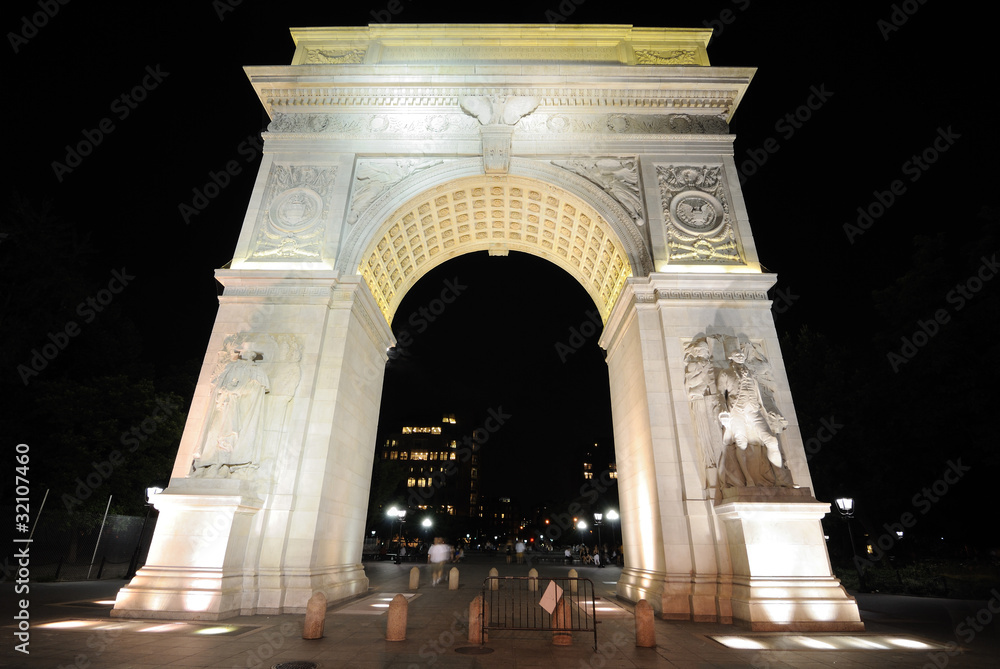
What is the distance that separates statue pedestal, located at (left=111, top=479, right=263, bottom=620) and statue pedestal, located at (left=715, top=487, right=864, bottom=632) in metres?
10.8

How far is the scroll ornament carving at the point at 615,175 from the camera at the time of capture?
16359mm

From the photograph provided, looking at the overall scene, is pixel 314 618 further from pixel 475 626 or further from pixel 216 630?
pixel 475 626

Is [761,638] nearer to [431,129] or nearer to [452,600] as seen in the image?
[452,600]

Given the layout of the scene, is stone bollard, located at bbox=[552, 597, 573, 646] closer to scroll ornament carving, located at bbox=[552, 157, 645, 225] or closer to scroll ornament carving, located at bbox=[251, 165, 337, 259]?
scroll ornament carving, located at bbox=[251, 165, 337, 259]

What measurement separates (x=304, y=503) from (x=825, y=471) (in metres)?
29.0

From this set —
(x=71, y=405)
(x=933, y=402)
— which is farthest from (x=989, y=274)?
(x=71, y=405)

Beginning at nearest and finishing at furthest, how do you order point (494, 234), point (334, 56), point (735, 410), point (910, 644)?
point (910, 644) → point (735, 410) → point (334, 56) → point (494, 234)

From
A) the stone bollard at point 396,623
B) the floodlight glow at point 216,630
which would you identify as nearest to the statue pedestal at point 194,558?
the floodlight glow at point 216,630

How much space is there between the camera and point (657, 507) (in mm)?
12680

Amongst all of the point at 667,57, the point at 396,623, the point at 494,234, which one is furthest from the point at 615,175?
the point at 396,623

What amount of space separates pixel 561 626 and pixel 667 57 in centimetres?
1916

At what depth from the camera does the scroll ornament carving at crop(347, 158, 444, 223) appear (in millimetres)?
16391

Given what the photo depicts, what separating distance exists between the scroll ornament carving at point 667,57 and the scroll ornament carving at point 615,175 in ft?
15.6

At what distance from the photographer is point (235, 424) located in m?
12.2
